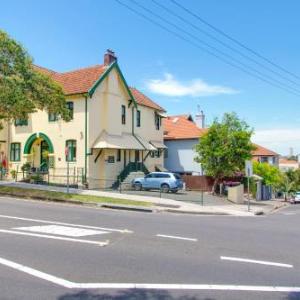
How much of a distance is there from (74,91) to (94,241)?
78.4 feet

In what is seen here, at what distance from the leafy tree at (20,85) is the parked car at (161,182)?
414 inches

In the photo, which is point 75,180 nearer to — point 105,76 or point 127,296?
point 105,76

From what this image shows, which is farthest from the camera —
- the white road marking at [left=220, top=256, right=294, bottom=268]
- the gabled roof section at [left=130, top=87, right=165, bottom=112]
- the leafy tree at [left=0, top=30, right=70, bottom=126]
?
the gabled roof section at [left=130, top=87, right=165, bottom=112]

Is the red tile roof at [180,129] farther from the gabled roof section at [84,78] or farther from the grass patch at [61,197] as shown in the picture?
the grass patch at [61,197]

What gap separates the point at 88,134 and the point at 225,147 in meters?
10.3

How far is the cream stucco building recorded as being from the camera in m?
33.0

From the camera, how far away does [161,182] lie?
3347 cm

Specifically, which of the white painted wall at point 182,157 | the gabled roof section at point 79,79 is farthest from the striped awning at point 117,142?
the white painted wall at point 182,157

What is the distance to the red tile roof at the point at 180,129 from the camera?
1876 inches

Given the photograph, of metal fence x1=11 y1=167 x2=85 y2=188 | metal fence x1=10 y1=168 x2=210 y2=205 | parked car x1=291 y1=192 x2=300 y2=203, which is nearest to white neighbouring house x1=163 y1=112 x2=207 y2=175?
parked car x1=291 y1=192 x2=300 y2=203

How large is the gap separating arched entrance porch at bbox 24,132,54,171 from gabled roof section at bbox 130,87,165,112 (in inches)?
374

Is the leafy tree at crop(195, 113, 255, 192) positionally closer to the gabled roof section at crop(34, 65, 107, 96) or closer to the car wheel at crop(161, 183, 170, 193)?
the car wheel at crop(161, 183, 170, 193)

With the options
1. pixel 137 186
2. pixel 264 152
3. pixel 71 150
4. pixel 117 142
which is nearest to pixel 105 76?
pixel 117 142

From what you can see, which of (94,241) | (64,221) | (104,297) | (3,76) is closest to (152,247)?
(94,241)
